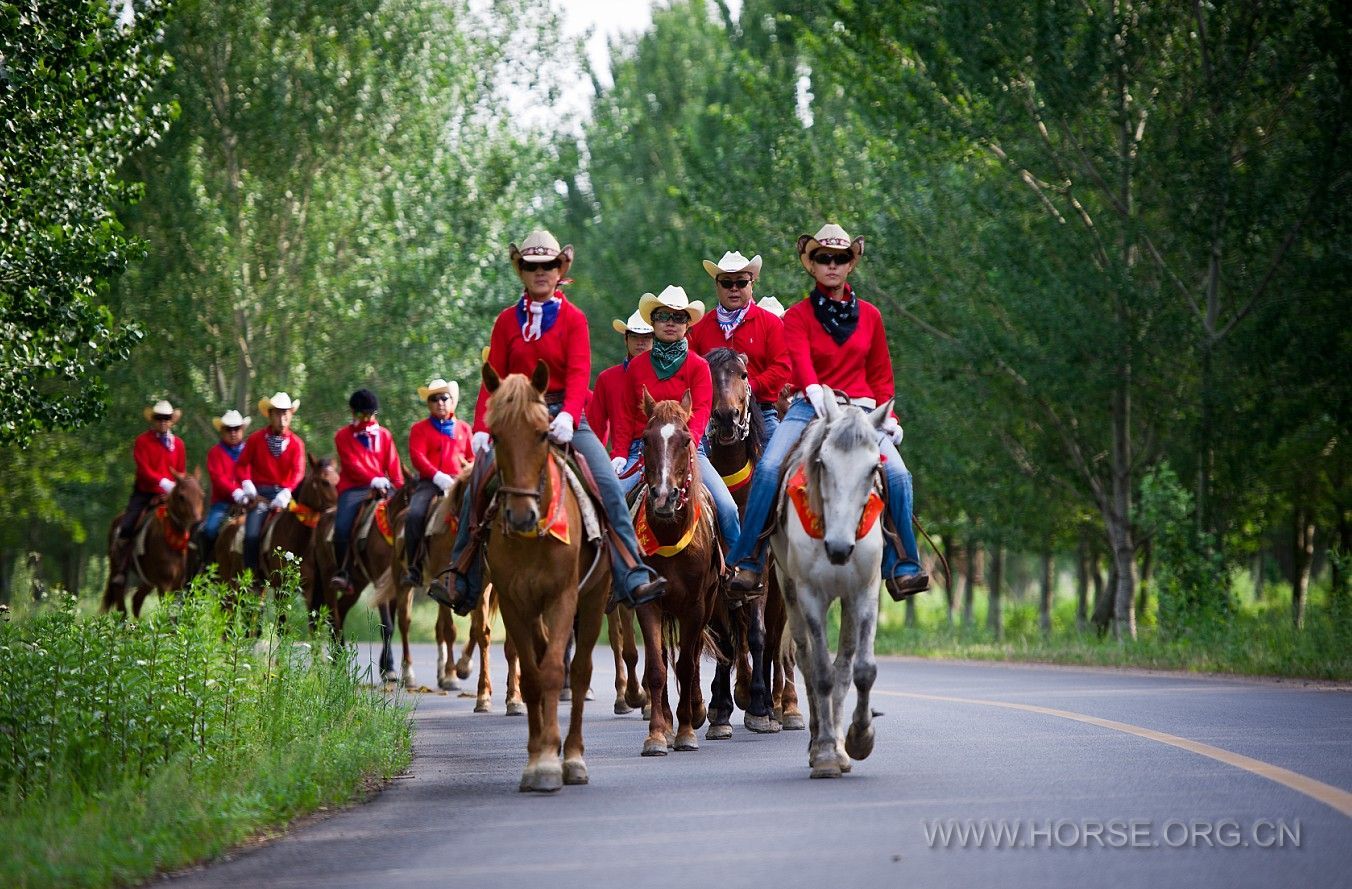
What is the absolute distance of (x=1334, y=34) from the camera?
23.1 m

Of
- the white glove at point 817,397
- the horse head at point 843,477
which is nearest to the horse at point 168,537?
the white glove at point 817,397

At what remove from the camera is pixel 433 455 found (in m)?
20.1

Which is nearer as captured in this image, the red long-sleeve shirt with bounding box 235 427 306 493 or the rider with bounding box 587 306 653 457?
the rider with bounding box 587 306 653 457

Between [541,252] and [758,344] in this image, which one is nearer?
[541,252]

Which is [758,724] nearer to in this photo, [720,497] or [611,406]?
[720,497]

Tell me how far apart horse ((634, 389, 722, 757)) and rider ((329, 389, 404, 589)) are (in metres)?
8.63

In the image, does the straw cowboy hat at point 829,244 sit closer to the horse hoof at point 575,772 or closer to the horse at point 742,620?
the horse at point 742,620

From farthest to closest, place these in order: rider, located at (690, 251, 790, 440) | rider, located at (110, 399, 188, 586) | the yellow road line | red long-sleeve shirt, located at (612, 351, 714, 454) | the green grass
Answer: rider, located at (110, 399, 188, 586) → rider, located at (690, 251, 790, 440) → red long-sleeve shirt, located at (612, 351, 714, 454) → the yellow road line → the green grass

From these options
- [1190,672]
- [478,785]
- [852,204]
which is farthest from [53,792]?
[852,204]

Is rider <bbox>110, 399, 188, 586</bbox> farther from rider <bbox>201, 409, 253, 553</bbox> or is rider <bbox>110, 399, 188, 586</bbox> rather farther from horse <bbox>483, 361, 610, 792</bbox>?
horse <bbox>483, 361, 610, 792</bbox>

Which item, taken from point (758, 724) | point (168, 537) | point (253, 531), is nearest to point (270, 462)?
point (253, 531)

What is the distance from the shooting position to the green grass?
8594mm

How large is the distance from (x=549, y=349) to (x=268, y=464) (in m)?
12.8


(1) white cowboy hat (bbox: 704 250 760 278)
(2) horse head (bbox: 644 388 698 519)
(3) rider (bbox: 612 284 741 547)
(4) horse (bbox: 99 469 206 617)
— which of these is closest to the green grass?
(2) horse head (bbox: 644 388 698 519)
